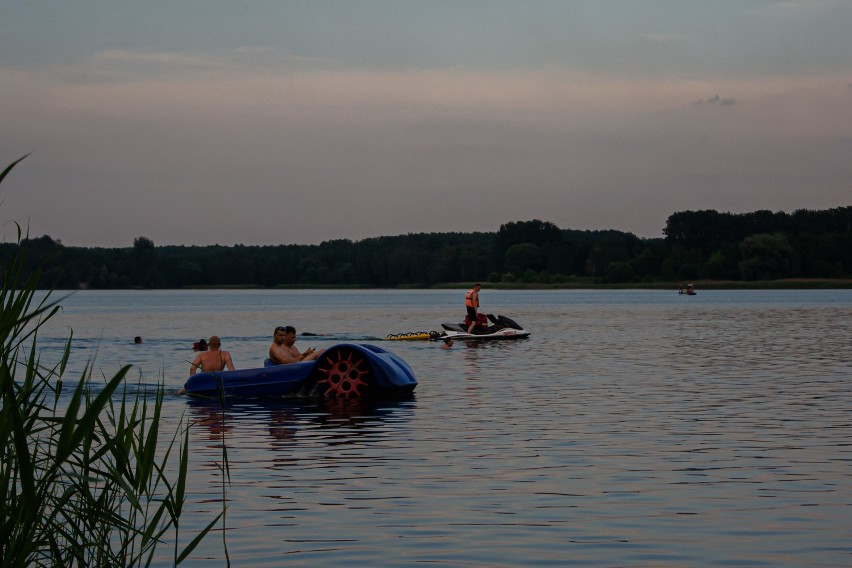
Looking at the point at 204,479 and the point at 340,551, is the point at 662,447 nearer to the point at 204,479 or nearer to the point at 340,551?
the point at 204,479

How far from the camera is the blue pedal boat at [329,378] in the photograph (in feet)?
66.3

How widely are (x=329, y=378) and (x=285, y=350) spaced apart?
132 cm

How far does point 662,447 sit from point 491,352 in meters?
21.6

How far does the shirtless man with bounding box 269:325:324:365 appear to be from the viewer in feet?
67.9

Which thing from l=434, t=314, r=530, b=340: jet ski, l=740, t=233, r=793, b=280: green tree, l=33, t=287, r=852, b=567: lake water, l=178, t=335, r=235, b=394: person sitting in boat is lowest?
l=33, t=287, r=852, b=567: lake water

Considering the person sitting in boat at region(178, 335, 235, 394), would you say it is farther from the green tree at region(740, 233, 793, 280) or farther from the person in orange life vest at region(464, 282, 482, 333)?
the green tree at region(740, 233, 793, 280)

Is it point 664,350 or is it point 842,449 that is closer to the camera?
point 842,449

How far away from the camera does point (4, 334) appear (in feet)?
18.2

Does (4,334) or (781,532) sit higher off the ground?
(4,334)

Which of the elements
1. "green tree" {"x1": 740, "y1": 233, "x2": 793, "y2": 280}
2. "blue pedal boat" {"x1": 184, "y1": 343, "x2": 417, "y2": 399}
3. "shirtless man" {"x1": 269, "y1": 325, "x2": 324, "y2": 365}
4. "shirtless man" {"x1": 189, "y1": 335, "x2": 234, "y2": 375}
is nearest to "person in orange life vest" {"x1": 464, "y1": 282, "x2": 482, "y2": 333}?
"shirtless man" {"x1": 269, "y1": 325, "x2": 324, "y2": 365}

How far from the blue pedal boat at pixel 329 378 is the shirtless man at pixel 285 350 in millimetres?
454

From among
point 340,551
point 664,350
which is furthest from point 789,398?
point 664,350

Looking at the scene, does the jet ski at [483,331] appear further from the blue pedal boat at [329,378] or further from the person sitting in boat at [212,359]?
the person sitting in boat at [212,359]

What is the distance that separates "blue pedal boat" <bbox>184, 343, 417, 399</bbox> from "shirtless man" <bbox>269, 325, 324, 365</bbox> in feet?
1.49
